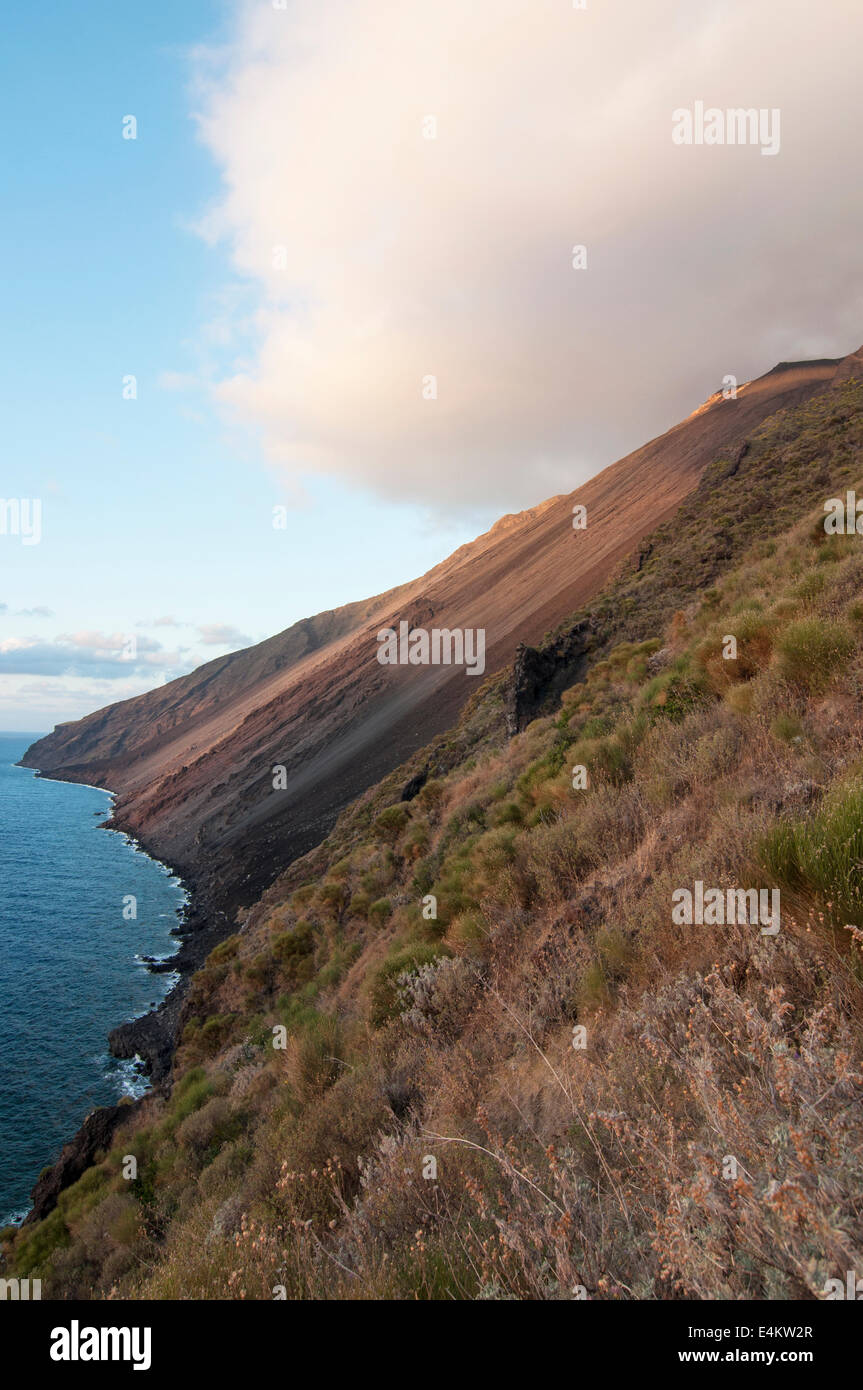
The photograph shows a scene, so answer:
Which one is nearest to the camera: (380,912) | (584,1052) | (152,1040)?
(584,1052)

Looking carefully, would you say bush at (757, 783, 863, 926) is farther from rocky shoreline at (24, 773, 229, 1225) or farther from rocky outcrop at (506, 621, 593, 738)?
rocky shoreline at (24, 773, 229, 1225)

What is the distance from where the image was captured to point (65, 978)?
105 ft

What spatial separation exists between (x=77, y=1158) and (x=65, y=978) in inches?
849

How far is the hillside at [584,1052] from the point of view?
194 centimetres

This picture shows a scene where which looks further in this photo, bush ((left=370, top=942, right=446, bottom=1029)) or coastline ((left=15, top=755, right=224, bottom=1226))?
coastline ((left=15, top=755, right=224, bottom=1226))

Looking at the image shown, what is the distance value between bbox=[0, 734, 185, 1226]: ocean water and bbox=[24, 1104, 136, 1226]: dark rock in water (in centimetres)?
374

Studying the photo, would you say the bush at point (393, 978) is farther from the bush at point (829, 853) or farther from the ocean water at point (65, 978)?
the ocean water at point (65, 978)

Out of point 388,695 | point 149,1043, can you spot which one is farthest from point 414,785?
point 388,695

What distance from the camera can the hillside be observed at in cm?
194

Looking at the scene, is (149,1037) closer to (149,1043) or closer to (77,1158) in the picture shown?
(149,1043)

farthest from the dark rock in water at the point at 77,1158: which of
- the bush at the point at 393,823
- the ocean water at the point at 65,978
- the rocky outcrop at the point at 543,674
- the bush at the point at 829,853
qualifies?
the bush at the point at 829,853

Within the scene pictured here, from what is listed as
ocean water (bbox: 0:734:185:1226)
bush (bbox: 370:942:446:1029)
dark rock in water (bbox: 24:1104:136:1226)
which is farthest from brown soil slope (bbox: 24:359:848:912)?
bush (bbox: 370:942:446:1029)
